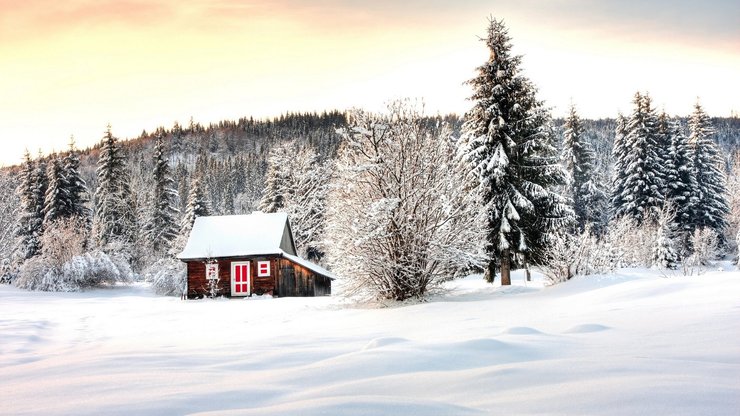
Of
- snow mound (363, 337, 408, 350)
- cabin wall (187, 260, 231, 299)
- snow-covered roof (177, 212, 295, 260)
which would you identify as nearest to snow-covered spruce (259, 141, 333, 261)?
snow-covered roof (177, 212, 295, 260)

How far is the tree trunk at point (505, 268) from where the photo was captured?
75.7 feet

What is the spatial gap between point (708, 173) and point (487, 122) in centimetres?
3284

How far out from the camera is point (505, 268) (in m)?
23.2

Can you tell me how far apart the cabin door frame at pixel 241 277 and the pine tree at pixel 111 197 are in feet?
74.8

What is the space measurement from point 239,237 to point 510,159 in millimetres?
17748

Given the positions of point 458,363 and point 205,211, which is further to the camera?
point 205,211

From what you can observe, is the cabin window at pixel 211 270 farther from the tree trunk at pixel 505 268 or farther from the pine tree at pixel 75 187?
the pine tree at pixel 75 187

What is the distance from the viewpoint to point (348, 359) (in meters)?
5.52

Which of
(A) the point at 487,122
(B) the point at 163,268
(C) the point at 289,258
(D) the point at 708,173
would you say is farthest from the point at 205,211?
(D) the point at 708,173

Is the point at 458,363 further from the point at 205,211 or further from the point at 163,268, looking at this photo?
the point at 205,211

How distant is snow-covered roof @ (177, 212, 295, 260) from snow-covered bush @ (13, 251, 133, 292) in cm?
750

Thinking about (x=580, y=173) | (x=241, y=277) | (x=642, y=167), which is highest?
(x=580, y=173)

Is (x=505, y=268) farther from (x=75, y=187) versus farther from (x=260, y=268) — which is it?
(x=75, y=187)

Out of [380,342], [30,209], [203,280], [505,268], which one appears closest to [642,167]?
[505,268]
